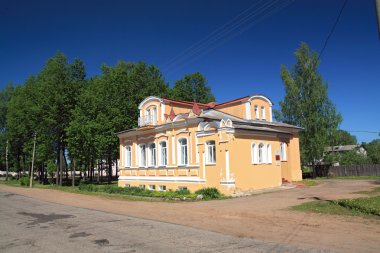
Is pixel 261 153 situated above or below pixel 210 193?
above

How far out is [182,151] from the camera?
1023 inches

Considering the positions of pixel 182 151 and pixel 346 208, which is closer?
pixel 346 208

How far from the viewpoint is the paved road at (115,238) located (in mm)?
7941

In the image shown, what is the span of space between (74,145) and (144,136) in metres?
11.8

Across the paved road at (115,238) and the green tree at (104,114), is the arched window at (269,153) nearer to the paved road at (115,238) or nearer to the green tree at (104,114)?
the paved road at (115,238)

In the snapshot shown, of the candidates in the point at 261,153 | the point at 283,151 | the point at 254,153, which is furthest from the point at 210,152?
the point at 283,151

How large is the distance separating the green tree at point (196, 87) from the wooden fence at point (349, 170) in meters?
19.8

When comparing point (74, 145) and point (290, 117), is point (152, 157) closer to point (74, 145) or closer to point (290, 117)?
point (74, 145)

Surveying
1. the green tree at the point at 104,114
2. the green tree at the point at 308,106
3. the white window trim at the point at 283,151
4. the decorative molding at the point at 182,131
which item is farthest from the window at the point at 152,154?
the green tree at the point at 308,106

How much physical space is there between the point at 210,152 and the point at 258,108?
879 centimetres

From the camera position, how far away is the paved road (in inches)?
313

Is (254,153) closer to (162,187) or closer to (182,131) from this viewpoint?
(182,131)

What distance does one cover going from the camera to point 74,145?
37.7m

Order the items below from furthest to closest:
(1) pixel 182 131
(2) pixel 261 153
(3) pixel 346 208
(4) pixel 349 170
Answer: (4) pixel 349 170
(1) pixel 182 131
(2) pixel 261 153
(3) pixel 346 208
